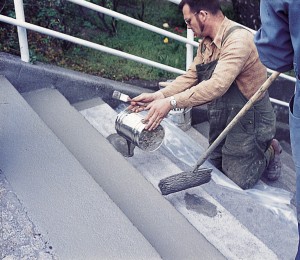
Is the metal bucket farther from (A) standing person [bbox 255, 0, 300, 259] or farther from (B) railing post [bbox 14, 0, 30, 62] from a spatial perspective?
(A) standing person [bbox 255, 0, 300, 259]

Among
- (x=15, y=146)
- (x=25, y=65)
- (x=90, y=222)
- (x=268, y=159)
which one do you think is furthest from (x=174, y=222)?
(x=25, y=65)

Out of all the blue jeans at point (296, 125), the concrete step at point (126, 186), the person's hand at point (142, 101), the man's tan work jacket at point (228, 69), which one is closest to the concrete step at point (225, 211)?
the concrete step at point (126, 186)

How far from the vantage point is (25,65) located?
14.5 feet

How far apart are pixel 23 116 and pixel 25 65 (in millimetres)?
916

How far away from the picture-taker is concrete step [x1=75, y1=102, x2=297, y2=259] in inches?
127

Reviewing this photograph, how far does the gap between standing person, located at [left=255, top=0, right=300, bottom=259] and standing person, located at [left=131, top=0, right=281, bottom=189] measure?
132 cm

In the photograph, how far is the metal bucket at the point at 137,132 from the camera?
389 centimetres

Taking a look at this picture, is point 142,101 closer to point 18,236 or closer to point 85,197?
point 85,197

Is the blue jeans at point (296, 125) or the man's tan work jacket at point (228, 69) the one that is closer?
the blue jeans at point (296, 125)

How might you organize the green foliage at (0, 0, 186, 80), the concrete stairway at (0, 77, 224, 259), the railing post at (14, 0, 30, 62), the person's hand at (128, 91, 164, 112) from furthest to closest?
the green foliage at (0, 0, 186, 80)
the railing post at (14, 0, 30, 62)
the person's hand at (128, 91, 164, 112)
the concrete stairway at (0, 77, 224, 259)

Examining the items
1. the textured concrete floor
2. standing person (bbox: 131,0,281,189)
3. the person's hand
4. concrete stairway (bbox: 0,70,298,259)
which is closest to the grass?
concrete stairway (bbox: 0,70,298,259)

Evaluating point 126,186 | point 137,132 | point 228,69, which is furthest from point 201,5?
point 126,186

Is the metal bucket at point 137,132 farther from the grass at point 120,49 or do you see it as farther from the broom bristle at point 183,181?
the grass at point 120,49

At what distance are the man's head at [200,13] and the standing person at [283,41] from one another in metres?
1.46
